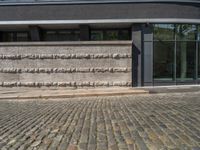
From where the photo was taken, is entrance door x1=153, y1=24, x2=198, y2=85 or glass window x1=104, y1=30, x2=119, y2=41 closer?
entrance door x1=153, y1=24, x2=198, y2=85

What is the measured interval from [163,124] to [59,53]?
15040mm

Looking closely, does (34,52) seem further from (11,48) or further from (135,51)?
(135,51)

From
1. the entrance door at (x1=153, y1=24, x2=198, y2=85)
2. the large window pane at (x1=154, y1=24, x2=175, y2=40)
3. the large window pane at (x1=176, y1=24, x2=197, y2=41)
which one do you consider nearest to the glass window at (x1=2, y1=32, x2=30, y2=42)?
the large window pane at (x1=154, y1=24, x2=175, y2=40)

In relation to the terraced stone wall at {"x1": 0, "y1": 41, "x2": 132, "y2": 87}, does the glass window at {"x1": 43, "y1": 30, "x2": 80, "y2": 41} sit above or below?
above

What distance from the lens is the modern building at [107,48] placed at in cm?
2148

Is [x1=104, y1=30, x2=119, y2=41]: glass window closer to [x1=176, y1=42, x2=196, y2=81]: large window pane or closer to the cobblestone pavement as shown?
[x1=176, y1=42, x2=196, y2=81]: large window pane

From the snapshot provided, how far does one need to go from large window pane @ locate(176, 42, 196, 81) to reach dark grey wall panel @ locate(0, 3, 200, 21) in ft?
6.72

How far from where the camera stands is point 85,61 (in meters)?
21.6

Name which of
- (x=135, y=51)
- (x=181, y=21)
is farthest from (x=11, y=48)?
(x=181, y=21)

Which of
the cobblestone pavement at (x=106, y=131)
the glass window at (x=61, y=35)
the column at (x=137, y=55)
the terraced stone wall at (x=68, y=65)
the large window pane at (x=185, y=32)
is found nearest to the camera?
the cobblestone pavement at (x=106, y=131)

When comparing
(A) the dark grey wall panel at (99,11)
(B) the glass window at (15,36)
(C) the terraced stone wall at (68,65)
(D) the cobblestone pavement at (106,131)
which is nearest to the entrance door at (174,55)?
(A) the dark grey wall panel at (99,11)

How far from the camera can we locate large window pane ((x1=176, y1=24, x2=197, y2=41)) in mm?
22062

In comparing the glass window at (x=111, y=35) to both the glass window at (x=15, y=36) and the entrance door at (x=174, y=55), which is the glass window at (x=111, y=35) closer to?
the entrance door at (x=174, y=55)

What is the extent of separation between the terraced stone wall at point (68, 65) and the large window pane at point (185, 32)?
3579mm
